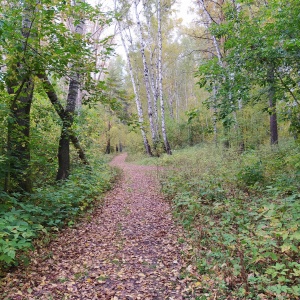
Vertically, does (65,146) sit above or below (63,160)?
Result: above

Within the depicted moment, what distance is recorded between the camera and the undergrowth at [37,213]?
10.2 ft

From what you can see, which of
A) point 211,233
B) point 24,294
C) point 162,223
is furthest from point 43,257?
point 211,233

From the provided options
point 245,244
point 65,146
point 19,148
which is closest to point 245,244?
point 245,244

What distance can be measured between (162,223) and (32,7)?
5.11 m

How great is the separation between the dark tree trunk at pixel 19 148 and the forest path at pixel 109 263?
1.59m

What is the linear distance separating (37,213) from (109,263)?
2.06 m

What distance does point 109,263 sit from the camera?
3840 mm

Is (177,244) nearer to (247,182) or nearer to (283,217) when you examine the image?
(283,217)

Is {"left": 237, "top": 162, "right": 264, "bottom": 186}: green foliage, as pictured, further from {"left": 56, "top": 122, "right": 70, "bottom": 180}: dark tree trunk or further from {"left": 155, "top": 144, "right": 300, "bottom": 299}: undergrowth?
{"left": 56, "top": 122, "right": 70, "bottom": 180}: dark tree trunk

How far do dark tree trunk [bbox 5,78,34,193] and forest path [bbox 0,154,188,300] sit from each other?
159 cm

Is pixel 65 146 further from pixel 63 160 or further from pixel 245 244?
pixel 245 244

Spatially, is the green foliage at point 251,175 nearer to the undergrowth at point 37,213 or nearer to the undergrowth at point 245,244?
the undergrowth at point 245,244

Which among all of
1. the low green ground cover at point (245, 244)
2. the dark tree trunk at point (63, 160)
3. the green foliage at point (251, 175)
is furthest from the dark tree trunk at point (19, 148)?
the green foliage at point (251, 175)

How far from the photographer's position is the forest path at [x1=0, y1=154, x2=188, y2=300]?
121 inches
